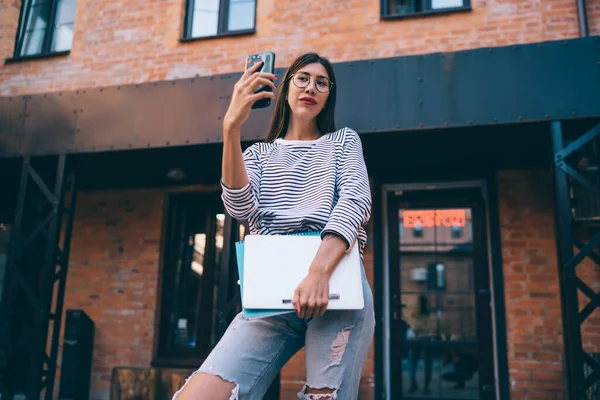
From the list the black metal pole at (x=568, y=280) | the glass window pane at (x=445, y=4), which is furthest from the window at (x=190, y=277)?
the black metal pole at (x=568, y=280)

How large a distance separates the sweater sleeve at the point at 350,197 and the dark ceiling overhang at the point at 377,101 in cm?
308

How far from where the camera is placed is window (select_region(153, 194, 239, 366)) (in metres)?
6.51

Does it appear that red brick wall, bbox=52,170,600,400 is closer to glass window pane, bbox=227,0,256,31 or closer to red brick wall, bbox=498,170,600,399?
red brick wall, bbox=498,170,600,399

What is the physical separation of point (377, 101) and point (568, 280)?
2.18m

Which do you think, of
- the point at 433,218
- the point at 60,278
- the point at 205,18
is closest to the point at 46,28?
the point at 205,18

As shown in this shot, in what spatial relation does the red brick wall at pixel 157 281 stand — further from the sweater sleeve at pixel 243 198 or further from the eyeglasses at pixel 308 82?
the sweater sleeve at pixel 243 198

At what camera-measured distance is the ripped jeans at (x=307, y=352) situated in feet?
4.30

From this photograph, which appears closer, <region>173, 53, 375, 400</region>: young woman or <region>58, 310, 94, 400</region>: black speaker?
<region>173, 53, 375, 400</region>: young woman

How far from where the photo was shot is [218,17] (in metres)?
6.79

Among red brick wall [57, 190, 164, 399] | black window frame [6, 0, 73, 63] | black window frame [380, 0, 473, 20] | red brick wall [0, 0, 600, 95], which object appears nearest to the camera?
red brick wall [0, 0, 600, 95]

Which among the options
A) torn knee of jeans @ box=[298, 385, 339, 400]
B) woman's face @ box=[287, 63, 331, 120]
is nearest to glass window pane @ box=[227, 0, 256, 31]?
woman's face @ box=[287, 63, 331, 120]

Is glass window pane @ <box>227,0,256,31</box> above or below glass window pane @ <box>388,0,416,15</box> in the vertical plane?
above

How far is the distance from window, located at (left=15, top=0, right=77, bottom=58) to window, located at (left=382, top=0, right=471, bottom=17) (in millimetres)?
4456

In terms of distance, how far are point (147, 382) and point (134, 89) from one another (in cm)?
329
